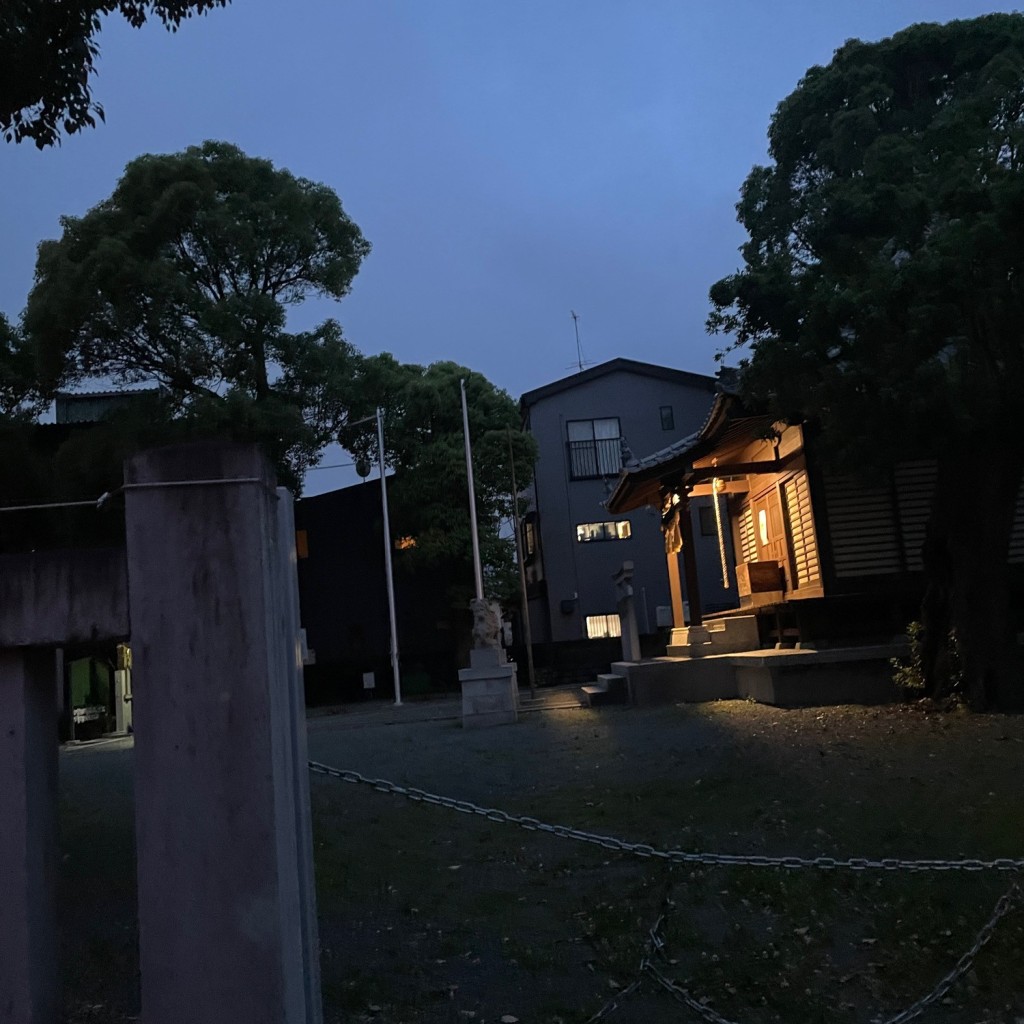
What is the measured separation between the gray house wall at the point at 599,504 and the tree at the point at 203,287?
9708mm

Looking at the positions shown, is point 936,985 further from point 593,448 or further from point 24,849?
point 593,448

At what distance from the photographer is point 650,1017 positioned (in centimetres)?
442

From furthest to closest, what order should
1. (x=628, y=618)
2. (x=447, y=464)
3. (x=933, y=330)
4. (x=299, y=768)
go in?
1. (x=447, y=464)
2. (x=628, y=618)
3. (x=933, y=330)
4. (x=299, y=768)

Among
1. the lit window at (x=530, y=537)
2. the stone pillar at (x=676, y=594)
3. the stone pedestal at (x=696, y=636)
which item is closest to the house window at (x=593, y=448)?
the lit window at (x=530, y=537)

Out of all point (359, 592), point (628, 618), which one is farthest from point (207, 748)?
point (359, 592)

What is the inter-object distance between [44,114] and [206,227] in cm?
1804

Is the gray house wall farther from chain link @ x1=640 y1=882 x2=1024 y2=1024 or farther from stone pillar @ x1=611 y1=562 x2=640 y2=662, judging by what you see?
chain link @ x1=640 y1=882 x2=1024 y2=1024

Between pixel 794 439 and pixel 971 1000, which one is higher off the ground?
pixel 794 439

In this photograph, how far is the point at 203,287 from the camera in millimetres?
25281

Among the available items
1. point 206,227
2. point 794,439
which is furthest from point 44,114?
point 206,227

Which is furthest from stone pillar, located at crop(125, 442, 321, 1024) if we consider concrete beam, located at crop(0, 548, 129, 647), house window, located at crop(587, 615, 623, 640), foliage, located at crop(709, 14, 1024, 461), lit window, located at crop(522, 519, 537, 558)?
lit window, located at crop(522, 519, 537, 558)

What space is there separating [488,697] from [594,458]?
1896 centimetres

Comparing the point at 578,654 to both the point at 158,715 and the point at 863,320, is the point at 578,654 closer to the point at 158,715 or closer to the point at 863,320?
the point at 863,320

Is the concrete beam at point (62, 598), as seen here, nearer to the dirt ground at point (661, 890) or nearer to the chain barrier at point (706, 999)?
the dirt ground at point (661, 890)
